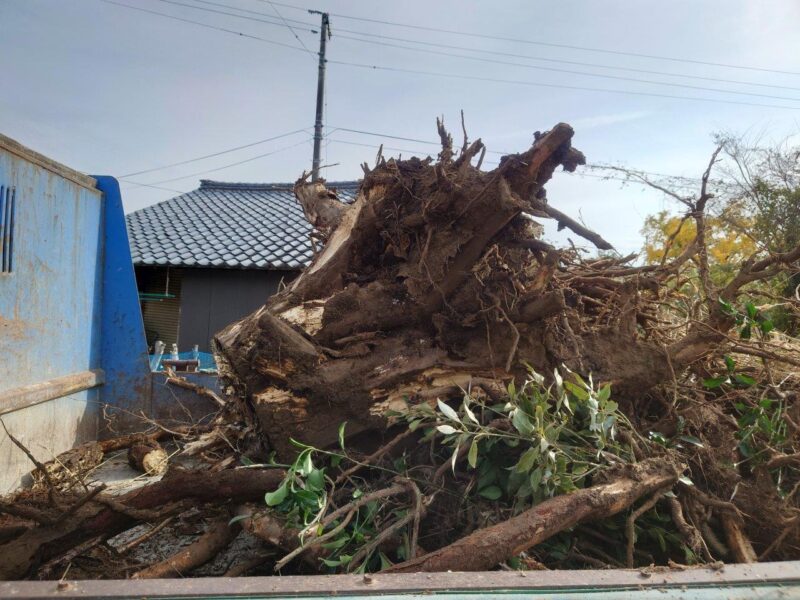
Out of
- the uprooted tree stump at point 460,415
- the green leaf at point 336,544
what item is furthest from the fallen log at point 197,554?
the green leaf at point 336,544

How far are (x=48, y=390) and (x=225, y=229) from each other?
9.64m

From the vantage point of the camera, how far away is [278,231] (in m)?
11.1

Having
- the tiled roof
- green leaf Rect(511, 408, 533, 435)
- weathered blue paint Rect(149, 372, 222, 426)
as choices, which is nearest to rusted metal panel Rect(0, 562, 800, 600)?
green leaf Rect(511, 408, 533, 435)

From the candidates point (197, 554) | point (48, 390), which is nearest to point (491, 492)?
point (197, 554)

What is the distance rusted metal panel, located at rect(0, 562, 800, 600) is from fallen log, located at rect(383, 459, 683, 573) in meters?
0.23

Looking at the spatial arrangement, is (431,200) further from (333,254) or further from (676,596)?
(676,596)

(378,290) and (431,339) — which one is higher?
(378,290)

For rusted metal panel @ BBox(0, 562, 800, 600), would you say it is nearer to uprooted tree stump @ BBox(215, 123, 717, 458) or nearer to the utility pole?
uprooted tree stump @ BBox(215, 123, 717, 458)

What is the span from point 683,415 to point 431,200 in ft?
4.33

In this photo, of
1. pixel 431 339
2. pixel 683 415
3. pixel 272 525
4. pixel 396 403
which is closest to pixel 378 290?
pixel 431 339

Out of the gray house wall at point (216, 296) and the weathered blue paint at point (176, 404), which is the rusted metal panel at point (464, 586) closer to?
the weathered blue paint at point (176, 404)

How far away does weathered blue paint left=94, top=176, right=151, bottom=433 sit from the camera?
2762mm

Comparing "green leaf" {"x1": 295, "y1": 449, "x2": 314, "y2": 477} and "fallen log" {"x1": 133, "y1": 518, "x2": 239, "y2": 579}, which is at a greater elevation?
"green leaf" {"x1": 295, "y1": 449, "x2": 314, "y2": 477}

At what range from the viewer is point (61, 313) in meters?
2.42
